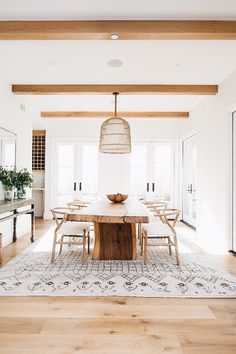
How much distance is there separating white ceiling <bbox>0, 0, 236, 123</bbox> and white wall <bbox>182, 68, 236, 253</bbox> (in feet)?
1.24

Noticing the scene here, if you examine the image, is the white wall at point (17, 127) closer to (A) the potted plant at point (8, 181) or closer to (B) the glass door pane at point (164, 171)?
(A) the potted plant at point (8, 181)

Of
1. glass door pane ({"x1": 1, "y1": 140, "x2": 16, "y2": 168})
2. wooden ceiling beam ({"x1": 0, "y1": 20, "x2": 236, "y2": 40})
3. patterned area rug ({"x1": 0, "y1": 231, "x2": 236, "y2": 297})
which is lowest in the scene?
patterned area rug ({"x1": 0, "y1": 231, "x2": 236, "y2": 297})

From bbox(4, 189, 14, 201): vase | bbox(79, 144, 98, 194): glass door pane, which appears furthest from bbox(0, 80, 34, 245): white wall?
bbox(79, 144, 98, 194): glass door pane

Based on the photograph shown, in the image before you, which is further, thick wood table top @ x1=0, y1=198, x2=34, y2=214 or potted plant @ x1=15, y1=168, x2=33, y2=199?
potted plant @ x1=15, y1=168, x2=33, y2=199

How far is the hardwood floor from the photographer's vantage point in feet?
5.81

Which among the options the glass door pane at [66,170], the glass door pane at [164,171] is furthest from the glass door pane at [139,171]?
the glass door pane at [66,170]

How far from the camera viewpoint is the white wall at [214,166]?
4.28 metres

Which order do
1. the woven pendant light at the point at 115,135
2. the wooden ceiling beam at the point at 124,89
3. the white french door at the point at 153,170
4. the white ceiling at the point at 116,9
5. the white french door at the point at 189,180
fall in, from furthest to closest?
the white french door at the point at 153,170, the white french door at the point at 189,180, the wooden ceiling beam at the point at 124,89, the woven pendant light at the point at 115,135, the white ceiling at the point at 116,9

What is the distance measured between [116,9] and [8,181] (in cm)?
304

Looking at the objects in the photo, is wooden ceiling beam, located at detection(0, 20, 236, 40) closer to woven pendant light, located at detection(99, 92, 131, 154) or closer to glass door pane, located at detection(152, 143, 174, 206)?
woven pendant light, located at detection(99, 92, 131, 154)

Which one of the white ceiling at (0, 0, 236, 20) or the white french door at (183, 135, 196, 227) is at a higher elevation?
the white ceiling at (0, 0, 236, 20)

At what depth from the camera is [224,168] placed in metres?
4.35

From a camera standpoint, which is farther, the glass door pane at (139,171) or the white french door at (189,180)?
the glass door pane at (139,171)

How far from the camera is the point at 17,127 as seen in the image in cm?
509
